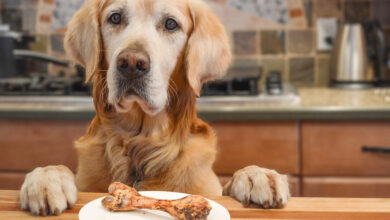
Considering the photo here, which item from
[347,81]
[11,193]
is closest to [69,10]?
[347,81]

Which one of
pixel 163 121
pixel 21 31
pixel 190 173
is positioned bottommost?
pixel 190 173

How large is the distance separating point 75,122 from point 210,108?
514 mm

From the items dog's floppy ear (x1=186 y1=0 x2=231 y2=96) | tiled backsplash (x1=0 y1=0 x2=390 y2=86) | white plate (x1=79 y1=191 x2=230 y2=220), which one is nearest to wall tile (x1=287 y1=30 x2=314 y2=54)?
tiled backsplash (x1=0 y1=0 x2=390 y2=86)

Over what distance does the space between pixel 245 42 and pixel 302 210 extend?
70.2 inches

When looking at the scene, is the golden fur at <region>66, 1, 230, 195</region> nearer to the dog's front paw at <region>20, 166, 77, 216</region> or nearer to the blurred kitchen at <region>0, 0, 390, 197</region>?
the dog's front paw at <region>20, 166, 77, 216</region>

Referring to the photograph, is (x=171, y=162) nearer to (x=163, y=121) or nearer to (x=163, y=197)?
(x=163, y=121)

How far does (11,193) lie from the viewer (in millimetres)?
799

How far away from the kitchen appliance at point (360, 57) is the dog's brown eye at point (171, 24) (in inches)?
54.9

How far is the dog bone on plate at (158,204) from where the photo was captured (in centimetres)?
63

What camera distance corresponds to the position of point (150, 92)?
0.88 m

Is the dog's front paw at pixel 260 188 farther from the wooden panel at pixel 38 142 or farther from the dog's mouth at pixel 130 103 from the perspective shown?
the wooden panel at pixel 38 142

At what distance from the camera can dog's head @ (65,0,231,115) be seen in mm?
869

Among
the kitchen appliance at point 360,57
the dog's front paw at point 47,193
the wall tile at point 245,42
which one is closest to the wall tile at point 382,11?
the kitchen appliance at point 360,57

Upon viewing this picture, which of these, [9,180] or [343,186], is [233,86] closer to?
[343,186]
